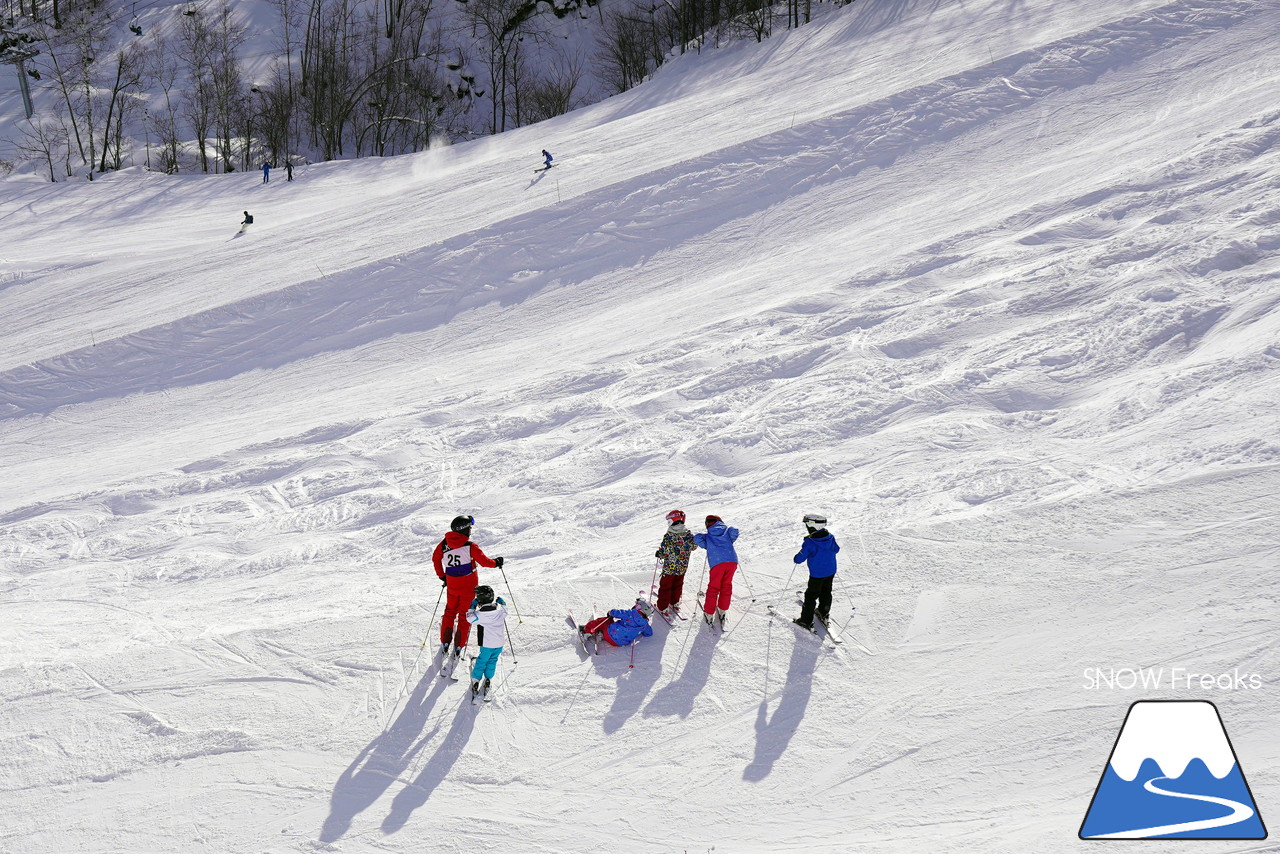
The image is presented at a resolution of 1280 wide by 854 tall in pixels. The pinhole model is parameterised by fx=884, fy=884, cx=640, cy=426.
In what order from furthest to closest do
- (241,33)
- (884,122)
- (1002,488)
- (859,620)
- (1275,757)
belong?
(241,33) < (884,122) < (1002,488) < (859,620) < (1275,757)

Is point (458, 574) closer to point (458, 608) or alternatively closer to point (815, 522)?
point (458, 608)

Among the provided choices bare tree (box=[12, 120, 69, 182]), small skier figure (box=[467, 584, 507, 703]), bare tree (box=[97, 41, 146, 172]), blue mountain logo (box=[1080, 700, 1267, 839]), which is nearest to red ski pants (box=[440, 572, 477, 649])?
small skier figure (box=[467, 584, 507, 703])

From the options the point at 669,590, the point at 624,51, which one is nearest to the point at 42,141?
the point at 624,51

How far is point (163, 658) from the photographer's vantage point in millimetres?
8547

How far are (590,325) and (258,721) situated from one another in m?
10.1

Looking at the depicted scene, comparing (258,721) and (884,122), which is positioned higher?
(884,122)

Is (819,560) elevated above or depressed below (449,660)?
above

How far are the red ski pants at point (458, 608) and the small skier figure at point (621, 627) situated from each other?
107 cm

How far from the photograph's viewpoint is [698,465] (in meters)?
11.6

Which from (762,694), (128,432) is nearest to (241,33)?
A: (128,432)

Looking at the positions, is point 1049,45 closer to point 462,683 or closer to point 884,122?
point 884,122

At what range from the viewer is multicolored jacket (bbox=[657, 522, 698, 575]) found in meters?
8.22

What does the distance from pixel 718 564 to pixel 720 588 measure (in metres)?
0.27

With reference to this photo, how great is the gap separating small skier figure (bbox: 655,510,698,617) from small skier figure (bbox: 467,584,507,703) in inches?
64.4
